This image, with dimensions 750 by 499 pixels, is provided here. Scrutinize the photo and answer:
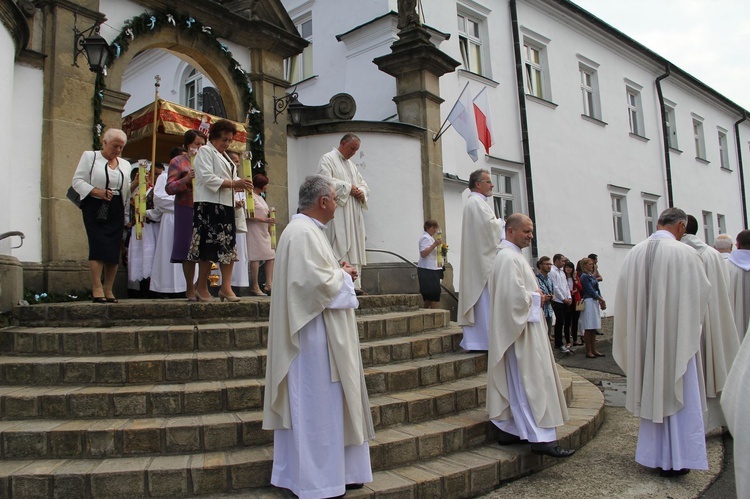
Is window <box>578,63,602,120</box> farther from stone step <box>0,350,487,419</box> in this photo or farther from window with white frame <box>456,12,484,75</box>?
stone step <box>0,350,487,419</box>

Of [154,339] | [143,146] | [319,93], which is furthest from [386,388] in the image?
[319,93]

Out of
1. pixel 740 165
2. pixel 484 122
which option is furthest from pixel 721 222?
pixel 484 122

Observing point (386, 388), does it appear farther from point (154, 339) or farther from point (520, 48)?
point (520, 48)

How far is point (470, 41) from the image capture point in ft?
50.1

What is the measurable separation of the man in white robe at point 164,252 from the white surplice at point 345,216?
6.74 ft

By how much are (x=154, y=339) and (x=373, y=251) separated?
18.2ft

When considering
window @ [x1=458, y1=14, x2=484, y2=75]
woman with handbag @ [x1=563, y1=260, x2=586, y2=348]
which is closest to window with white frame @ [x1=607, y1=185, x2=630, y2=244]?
window @ [x1=458, y1=14, x2=484, y2=75]

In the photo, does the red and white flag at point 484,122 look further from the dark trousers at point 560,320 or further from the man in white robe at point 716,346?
the man in white robe at point 716,346

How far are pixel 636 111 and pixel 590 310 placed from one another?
13.9 meters

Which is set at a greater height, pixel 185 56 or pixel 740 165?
pixel 740 165

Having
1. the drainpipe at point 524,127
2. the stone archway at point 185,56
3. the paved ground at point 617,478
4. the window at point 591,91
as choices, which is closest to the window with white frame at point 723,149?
the window at point 591,91

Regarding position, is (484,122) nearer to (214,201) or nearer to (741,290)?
(741,290)

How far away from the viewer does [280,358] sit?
366cm

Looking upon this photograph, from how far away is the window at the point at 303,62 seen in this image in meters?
15.1
